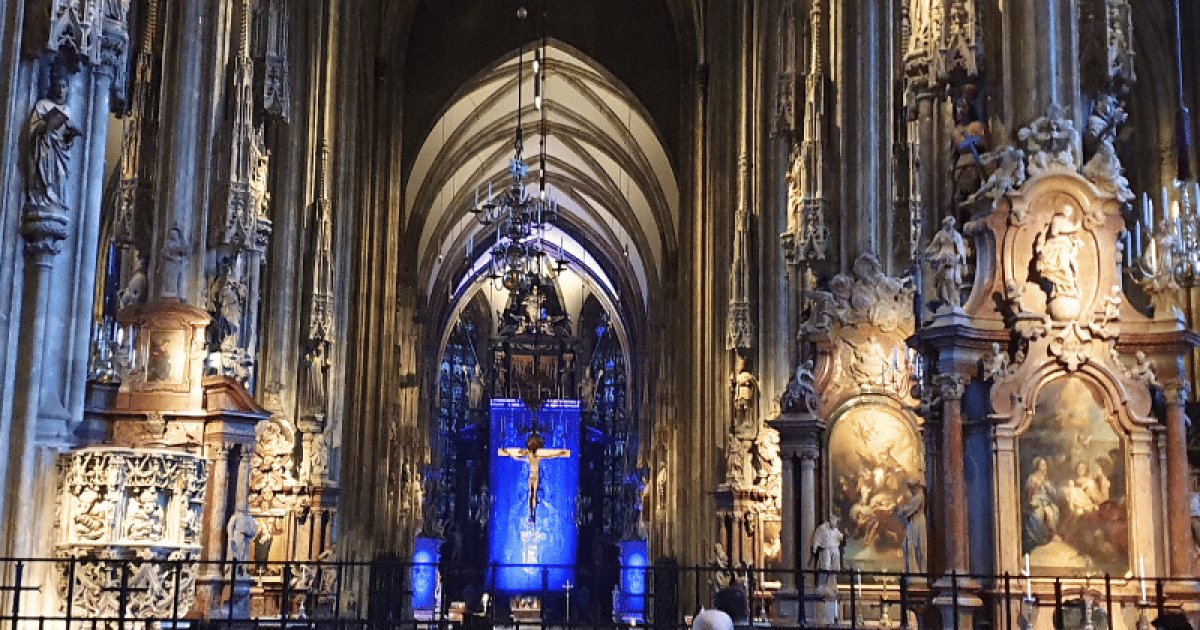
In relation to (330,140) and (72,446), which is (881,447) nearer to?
(72,446)

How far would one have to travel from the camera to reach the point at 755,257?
27688 mm

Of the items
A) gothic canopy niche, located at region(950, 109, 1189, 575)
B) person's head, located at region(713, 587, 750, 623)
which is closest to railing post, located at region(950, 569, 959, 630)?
gothic canopy niche, located at region(950, 109, 1189, 575)

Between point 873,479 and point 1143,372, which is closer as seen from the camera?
point 1143,372

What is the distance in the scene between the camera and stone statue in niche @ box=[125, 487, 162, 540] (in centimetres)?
1242

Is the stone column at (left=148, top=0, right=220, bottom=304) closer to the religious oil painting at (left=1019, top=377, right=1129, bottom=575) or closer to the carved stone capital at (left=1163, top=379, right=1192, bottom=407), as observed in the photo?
the religious oil painting at (left=1019, top=377, right=1129, bottom=575)

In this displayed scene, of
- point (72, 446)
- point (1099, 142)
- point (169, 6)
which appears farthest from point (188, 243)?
point (1099, 142)

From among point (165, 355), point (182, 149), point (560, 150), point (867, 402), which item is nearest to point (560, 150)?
point (560, 150)

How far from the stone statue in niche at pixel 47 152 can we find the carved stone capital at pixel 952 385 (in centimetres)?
768

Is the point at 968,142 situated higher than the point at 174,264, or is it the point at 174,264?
the point at 968,142

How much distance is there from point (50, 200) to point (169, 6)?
7.17 metres

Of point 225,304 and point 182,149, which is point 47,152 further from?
point 225,304

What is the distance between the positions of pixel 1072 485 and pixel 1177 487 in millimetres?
883

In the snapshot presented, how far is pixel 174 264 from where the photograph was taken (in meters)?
17.8

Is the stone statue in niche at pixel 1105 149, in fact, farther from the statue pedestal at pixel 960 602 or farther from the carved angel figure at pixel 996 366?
the statue pedestal at pixel 960 602
